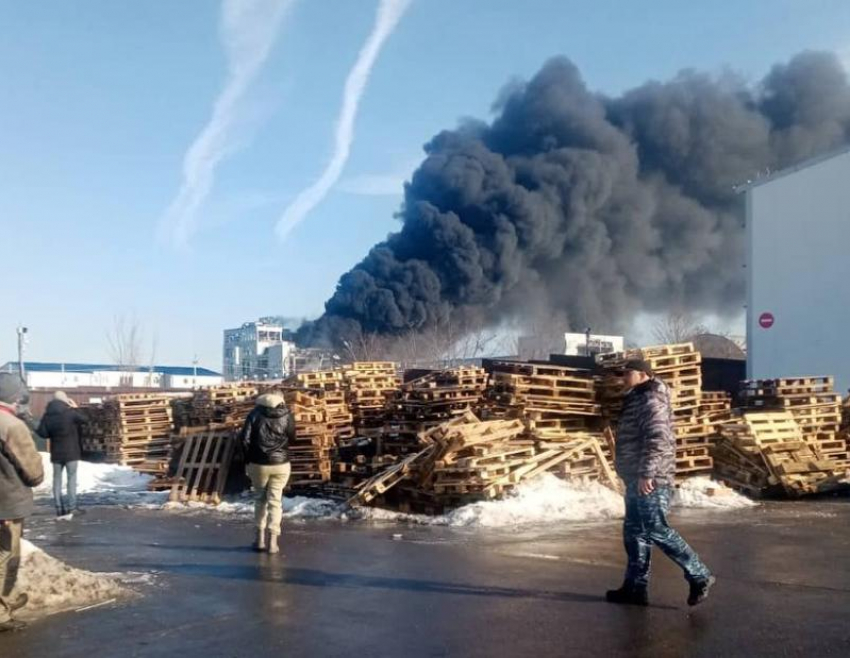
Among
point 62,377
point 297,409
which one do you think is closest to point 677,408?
point 297,409

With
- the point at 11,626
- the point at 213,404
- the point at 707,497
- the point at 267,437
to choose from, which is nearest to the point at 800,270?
the point at 707,497

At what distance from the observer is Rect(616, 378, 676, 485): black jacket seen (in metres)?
6.18

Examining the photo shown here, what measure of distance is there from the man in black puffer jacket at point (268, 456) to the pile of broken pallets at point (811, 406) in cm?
994

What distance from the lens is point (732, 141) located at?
5525 cm

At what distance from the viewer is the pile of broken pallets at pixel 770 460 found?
1374cm

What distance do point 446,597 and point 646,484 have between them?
1.79 m

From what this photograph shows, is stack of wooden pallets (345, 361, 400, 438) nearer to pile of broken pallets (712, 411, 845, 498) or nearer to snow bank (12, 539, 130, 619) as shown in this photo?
pile of broken pallets (712, 411, 845, 498)

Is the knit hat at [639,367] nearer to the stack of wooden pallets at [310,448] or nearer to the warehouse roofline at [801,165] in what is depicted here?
the stack of wooden pallets at [310,448]

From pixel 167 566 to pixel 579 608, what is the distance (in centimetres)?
404

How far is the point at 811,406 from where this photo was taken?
50.3 feet

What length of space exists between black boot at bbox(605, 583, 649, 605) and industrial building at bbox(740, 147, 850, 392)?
20.5 m

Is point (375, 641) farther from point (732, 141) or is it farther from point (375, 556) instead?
point (732, 141)

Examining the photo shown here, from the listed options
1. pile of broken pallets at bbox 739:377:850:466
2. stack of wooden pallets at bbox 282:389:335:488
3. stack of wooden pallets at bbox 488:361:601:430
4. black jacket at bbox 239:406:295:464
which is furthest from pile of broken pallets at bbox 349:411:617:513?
pile of broken pallets at bbox 739:377:850:466

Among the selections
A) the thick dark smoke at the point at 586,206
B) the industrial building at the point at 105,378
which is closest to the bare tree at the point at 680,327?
the thick dark smoke at the point at 586,206
